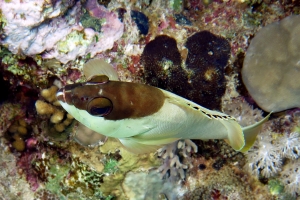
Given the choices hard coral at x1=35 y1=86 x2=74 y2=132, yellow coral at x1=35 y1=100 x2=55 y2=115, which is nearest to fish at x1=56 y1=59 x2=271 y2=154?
hard coral at x1=35 y1=86 x2=74 y2=132

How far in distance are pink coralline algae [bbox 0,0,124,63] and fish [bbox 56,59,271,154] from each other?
3.82 feet

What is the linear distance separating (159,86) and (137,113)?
160 centimetres

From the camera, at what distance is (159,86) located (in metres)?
3.80

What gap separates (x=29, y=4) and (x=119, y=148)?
2.28 metres

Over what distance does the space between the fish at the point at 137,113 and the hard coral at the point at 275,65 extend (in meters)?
1.01

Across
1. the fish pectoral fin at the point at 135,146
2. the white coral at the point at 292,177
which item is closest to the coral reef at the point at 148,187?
the fish pectoral fin at the point at 135,146

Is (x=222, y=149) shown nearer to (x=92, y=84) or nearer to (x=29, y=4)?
(x=92, y=84)

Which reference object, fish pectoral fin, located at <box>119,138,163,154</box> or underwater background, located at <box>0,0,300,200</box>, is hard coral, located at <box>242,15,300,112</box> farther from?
fish pectoral fin, located at <box>119,138,163,154</box>

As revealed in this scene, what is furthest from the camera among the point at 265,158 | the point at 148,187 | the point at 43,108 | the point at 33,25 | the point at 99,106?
the point at 148,187

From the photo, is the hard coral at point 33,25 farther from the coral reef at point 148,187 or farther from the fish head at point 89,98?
the coral reef at point 148,187

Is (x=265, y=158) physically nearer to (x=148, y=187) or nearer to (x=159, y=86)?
(x=148, y=187)

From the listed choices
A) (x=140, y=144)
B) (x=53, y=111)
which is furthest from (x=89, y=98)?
(x=53, y=111)

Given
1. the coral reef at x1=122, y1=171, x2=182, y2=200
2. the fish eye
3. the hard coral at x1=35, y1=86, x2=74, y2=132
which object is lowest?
the coral reef at x1=122, y1=171, x2=182, y2=200

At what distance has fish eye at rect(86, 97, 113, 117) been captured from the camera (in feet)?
6.62
